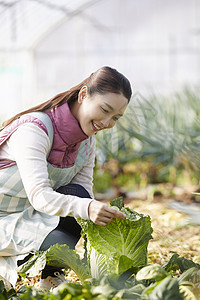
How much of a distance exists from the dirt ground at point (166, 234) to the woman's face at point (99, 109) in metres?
0.35

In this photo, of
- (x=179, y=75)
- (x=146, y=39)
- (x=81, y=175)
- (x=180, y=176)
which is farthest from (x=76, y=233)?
(x=146, y=39)

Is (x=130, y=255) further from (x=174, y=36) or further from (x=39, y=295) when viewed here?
(x=174, y=36)

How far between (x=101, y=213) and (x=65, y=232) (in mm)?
342

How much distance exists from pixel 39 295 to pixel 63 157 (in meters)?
0.62

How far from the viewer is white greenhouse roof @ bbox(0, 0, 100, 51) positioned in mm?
6966

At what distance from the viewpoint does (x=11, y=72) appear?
31.9ft

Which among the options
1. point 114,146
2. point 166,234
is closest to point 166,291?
point 166,234

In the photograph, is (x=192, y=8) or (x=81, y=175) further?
(x=192, y=8)

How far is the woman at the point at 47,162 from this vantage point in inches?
57.9

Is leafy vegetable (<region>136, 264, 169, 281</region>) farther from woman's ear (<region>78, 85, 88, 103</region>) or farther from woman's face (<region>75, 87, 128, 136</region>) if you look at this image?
woman's ear (<region>78, 85, 88, 103</region>)

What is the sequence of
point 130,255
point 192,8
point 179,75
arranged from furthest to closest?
point 192,8 < point 179,75 < point 130,255

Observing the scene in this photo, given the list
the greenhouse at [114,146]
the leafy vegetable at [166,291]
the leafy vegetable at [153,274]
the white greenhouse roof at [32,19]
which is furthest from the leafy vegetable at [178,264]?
the white greenhouse roof at [32,19]

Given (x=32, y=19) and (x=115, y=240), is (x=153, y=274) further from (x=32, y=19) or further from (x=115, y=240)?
(x=32, y=19)

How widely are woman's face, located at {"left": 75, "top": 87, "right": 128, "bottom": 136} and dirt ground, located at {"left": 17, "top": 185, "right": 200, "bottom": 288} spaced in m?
0.35
